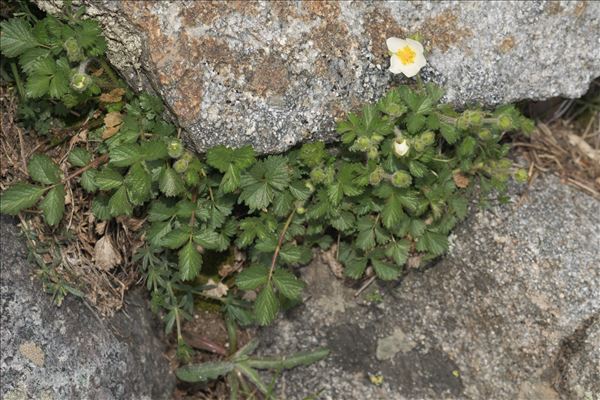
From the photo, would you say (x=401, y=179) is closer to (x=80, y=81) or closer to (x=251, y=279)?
(x=251, y=279)

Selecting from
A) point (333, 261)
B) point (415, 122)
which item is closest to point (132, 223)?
point (333, 261)

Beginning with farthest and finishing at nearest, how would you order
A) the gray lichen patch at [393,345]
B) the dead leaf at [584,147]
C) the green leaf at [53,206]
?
1. the dead leaf at [584,147]
2. the gray lichen patch at [393,345]
3. the green leaf at [53,206]

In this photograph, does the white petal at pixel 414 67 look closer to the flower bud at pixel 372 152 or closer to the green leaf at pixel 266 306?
the flower bud at pixel 372 152

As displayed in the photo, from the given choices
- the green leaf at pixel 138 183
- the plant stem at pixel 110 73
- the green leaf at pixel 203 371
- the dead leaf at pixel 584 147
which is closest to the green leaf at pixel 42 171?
the green leaf at pixel 138 183

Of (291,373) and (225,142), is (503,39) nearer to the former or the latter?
(225,142)

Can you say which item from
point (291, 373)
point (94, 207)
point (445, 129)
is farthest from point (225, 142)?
point (291, 373)

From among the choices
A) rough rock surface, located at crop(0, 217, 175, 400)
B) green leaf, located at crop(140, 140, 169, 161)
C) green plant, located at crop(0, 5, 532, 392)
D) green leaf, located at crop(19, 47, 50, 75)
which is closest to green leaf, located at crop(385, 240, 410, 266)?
green plant, located at crop(0, 5, 532, 392)
